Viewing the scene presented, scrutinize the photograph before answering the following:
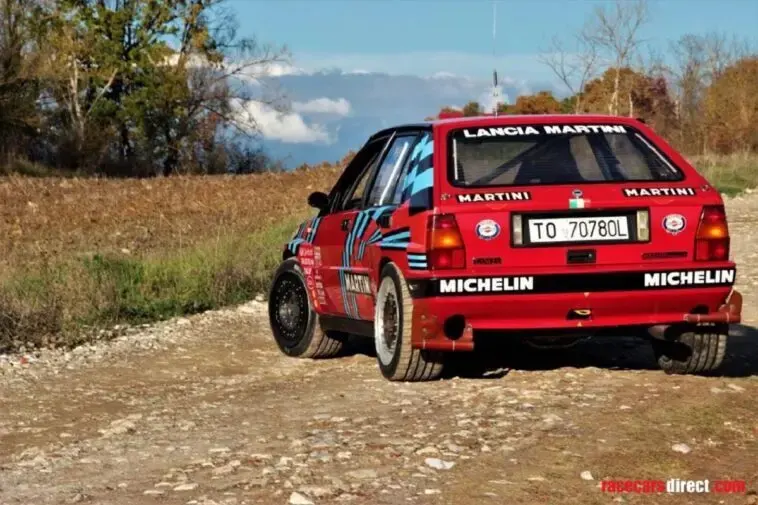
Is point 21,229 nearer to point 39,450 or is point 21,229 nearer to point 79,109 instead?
point 39,450

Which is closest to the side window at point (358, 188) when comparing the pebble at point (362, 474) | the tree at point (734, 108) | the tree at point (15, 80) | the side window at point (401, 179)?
the side window at point (401, 179)

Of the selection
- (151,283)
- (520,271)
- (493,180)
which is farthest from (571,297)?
(151,283)

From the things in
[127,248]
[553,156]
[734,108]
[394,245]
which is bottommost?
[127,248]

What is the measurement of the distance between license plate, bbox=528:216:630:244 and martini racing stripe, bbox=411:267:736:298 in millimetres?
195

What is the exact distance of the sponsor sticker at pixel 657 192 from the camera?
6879 mm

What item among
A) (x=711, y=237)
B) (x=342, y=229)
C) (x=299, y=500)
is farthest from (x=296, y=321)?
(x=299, y=500)

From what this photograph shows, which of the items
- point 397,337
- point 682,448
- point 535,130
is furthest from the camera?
point 535,130

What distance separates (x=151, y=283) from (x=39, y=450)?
6692mm

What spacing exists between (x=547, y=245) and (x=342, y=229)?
1.94m

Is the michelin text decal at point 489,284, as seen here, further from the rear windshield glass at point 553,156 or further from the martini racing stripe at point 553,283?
the rear windshield glass at point 553,156

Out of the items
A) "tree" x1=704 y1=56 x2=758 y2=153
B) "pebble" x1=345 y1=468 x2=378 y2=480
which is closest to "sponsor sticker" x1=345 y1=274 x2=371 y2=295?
"pebble" x1=345 y1=468 x2=378 y2=480

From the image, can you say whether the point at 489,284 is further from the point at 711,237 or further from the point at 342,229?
the point at 342,229

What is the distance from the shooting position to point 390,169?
26.0ft

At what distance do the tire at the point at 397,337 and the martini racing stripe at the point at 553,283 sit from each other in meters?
0.19
